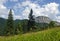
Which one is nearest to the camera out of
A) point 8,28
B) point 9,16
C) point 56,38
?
point 56,38

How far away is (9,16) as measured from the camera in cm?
8769

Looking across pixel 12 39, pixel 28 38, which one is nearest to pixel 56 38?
pixel 28 38

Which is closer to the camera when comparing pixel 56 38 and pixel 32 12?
pixel 56 38

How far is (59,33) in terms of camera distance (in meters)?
12.6

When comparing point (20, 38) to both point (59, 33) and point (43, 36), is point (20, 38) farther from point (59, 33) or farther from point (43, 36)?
point (59, 33)

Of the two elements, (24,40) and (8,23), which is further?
(8,23)

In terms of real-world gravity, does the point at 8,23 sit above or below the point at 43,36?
below

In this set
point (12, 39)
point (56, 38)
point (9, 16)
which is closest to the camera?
point (56, 38)

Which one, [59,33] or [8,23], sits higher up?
[59,33]

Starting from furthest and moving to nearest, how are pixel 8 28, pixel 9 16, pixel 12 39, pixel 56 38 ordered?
pixel 9 16, pixel 8 28, pixel 12 39, pixel 56 38

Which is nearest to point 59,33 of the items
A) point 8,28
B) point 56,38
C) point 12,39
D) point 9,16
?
point 56,38

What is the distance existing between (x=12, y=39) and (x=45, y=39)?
224cm

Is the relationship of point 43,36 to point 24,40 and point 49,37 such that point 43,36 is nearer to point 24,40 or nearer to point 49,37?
point 49,37

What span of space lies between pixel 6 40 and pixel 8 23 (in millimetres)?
70867
